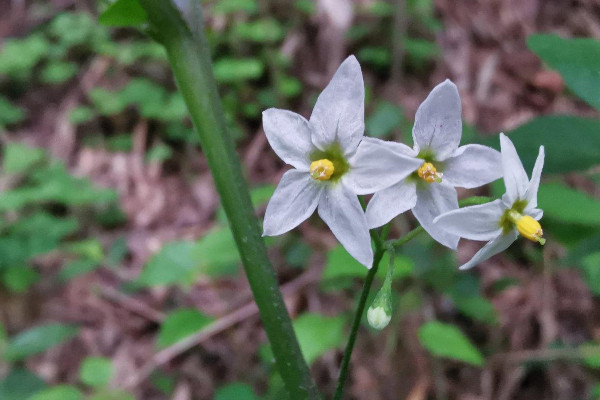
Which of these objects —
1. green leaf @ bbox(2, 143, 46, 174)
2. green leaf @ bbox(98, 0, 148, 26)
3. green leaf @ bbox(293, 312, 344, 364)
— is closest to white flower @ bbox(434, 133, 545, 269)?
green leaf @ bbox(98, 0, 148, 26)

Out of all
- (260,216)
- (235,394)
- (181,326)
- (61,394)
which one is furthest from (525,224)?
→ (260,216)

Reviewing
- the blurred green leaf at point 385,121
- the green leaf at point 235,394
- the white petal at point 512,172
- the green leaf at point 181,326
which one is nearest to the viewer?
the white petal at point 512,172

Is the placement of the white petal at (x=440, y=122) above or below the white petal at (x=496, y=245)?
above

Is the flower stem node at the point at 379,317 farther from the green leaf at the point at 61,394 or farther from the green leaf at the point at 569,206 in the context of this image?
the green leaf at the point at 61,394

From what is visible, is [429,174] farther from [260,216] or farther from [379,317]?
[260,216]

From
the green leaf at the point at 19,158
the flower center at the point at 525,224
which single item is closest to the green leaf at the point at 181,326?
the flower center at the point at 525,224
